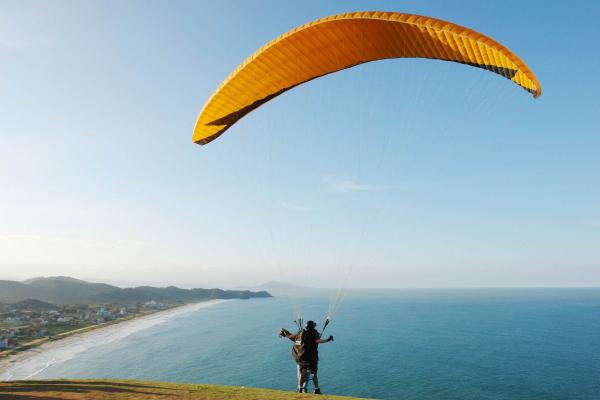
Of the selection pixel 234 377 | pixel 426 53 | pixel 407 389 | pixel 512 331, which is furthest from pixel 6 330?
pixel 512 331

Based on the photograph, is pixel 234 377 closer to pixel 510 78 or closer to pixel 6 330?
pixel 510 78

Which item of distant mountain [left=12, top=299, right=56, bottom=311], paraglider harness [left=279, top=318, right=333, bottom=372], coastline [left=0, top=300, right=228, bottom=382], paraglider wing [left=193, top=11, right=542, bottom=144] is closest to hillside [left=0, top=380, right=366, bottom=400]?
paraglider harness [left=279, top=318, right=333, bottom=372]

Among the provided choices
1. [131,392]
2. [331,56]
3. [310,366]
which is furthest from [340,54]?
[131,392]

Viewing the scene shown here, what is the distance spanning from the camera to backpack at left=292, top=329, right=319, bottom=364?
32.6ft

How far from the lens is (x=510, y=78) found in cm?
785

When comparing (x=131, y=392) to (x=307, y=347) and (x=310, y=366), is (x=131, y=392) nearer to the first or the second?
(x=310, y=366)

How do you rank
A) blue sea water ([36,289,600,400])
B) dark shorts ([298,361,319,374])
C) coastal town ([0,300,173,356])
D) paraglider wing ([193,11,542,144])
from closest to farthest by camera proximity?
paraglider wing ([193,11,542,144]) < dark shorts ([298,361,319,374]) < blue sea water ([36,289,600,400]) < coastal town ([0,300,173,356])

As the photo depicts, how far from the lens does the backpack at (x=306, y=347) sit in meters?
9.95

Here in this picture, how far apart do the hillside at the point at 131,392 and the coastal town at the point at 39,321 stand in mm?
62210

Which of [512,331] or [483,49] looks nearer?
[483,49]

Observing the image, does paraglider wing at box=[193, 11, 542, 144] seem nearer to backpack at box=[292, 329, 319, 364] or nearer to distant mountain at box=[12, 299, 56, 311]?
backpack at box=[292, 329, 319, 364]

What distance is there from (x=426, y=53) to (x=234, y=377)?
167 feet

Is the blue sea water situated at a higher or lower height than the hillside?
lower

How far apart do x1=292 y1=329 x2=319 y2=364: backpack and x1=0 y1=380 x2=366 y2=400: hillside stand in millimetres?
1128
